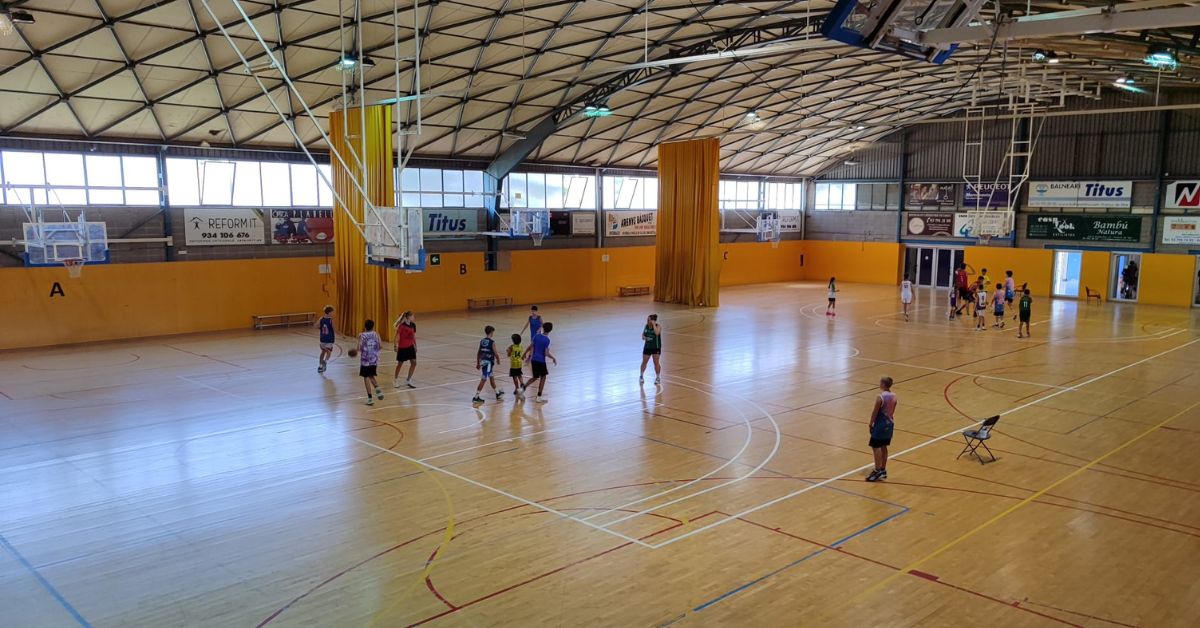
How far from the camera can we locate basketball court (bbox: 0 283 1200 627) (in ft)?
27.3

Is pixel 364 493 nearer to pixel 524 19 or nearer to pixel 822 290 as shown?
pixel 524 19

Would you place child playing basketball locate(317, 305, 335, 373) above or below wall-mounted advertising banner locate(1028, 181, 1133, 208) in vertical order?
below

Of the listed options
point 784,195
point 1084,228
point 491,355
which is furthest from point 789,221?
point 491,355

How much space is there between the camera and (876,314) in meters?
32.1

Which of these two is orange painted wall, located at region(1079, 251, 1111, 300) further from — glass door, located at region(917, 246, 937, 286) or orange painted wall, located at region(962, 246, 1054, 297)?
glass door, located at region(917, 246, 937, 286)

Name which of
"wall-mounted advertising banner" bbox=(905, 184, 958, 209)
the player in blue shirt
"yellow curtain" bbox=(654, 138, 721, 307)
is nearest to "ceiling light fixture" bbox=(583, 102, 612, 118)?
"yellow curtain" bbox=(654, 138, 721, 307)

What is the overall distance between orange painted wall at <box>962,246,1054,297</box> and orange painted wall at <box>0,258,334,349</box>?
3143 cm

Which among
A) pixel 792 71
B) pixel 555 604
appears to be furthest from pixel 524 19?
pixel 555 604

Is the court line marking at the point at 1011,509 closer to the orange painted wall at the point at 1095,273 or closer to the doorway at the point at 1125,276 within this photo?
the doorway at the point at 1125,276

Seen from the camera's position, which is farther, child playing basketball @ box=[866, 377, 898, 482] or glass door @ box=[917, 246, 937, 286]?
glass door @ box=[917, 246, 937, 286]

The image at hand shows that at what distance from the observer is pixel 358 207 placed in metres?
24.7

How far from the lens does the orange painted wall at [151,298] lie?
23.8 metres

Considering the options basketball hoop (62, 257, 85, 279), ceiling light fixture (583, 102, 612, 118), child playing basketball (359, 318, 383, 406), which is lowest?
child playing basketball (359, 318, 383, 406)

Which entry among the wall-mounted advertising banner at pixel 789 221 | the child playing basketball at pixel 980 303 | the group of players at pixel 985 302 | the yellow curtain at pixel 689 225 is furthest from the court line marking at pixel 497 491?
the wall-mounted advertising banner at pixel 789 221
